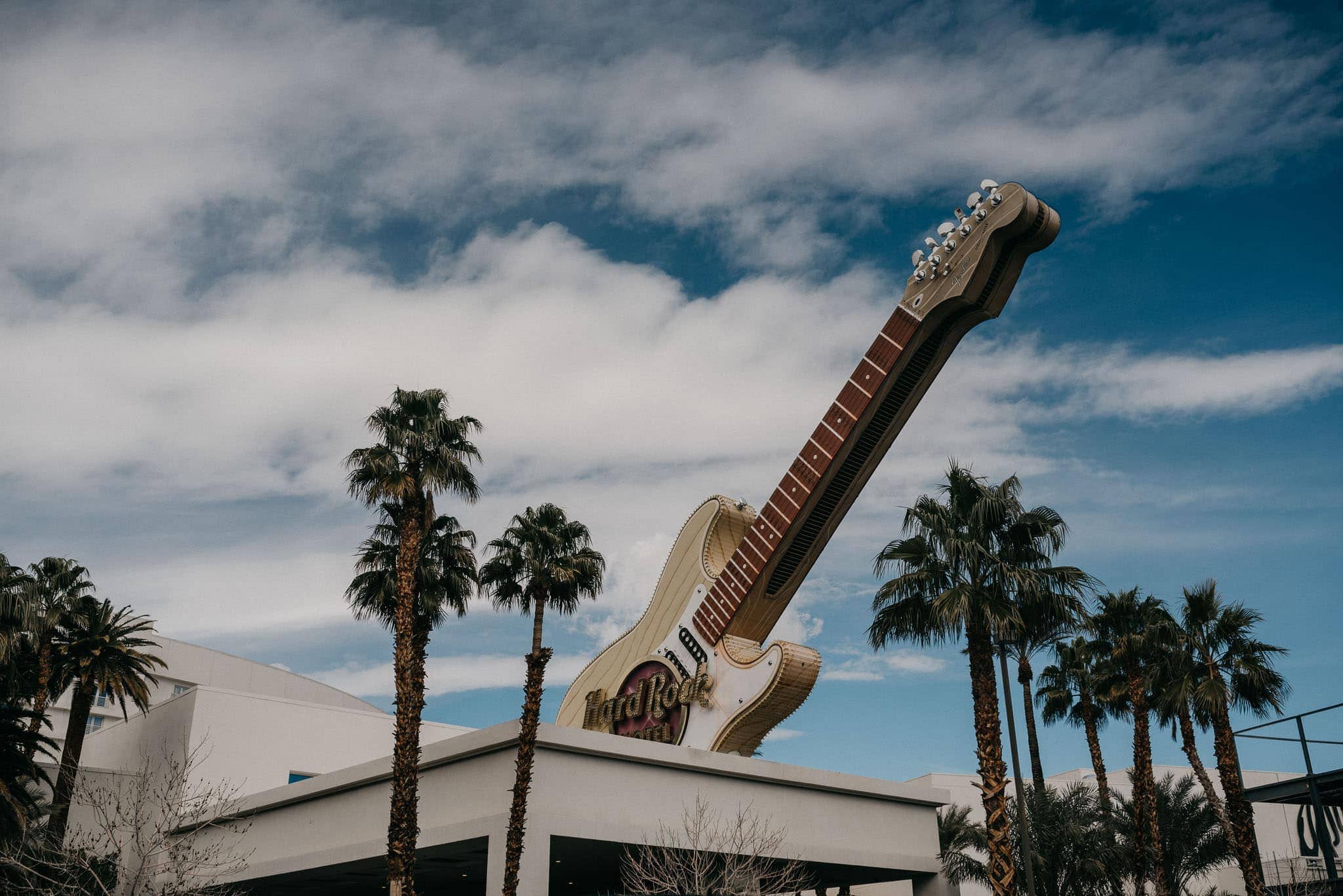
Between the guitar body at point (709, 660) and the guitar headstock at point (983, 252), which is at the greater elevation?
the guitar headstock at point (983, 252)

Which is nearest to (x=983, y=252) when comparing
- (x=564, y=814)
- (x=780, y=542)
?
(x=780, y=542)

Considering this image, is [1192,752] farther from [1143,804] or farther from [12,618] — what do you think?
[12,618]

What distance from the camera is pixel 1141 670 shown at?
29672mm

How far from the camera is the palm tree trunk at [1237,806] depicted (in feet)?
79.4

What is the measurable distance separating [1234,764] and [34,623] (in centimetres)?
3278

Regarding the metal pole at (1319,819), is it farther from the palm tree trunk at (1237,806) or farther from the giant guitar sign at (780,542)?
the giant guitar sign at (780,542)

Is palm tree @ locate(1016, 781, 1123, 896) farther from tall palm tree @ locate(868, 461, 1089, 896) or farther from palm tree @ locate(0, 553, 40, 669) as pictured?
palm tree @ locate(0, 553, 40, 669)

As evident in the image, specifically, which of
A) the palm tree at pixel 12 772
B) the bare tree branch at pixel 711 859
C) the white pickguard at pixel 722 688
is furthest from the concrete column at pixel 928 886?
the palm tree at pixel 12 772

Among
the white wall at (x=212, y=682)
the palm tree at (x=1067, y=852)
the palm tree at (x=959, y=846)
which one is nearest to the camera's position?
the palm tree at (x=1067, y=852)

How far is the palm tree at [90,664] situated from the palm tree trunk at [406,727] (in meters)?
14.9

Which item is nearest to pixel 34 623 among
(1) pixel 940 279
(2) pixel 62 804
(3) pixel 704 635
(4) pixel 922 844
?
(2) pixel 62 804

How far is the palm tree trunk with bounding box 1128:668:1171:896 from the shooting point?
88.1 feet

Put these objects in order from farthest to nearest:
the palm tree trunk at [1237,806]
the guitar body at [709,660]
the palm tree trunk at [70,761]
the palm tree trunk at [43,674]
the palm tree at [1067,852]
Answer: the palm tree trunk at [43,674], the palm tree trunk at [70,761], the palm tree at [1067,852], the palm tree trunk at [1237,806], the guitar body at [709,660]

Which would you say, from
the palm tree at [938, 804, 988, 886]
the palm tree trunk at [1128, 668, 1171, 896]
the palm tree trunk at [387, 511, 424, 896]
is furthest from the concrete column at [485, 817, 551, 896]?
the palm tree trunk at [1128, 668, 1171, 896]
